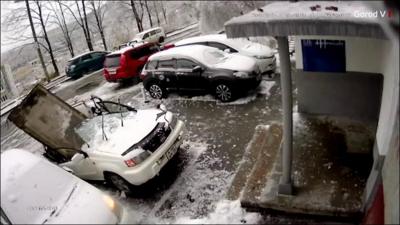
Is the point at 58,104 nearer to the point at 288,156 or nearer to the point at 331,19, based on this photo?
the point at 288,156

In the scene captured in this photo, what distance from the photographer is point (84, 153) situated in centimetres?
688

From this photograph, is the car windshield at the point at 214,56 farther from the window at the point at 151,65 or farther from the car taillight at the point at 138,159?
the car taillight at the point at 138,159

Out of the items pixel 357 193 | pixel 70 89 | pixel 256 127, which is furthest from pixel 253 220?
pixel 70 89

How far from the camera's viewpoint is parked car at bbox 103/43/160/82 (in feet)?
44.9

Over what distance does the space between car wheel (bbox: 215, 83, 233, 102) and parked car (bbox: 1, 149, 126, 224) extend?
541 cm

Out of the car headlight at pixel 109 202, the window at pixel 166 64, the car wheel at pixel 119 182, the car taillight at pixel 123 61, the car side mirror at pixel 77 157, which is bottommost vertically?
the car wheel at pixel 119 182

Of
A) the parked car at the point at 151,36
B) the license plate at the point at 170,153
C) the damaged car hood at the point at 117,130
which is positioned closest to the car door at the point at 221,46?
the damaged car hood at the point at 117,130

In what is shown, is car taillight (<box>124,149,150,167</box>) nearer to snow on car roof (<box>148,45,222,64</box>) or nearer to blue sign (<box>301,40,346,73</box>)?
blue sign (<box>301,40,346,73</box>)

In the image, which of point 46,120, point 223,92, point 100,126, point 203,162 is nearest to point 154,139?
point 203,162

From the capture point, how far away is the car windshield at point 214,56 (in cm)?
1039

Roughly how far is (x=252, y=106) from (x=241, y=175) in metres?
3.25

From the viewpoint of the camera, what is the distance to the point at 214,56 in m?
10.7

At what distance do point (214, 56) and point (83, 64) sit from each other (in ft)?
34.0

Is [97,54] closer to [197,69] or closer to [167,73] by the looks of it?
[167,73]
